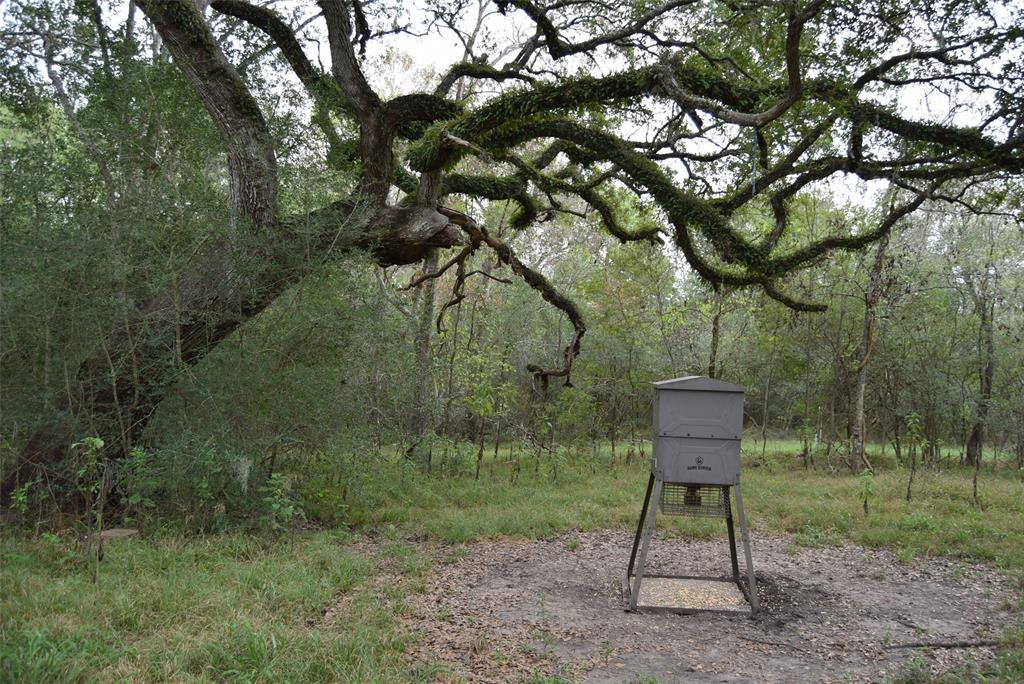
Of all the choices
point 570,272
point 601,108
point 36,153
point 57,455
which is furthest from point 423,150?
point 570,272

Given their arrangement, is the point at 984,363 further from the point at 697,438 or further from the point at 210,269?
the point at 210,269

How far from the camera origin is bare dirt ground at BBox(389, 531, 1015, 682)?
406cm

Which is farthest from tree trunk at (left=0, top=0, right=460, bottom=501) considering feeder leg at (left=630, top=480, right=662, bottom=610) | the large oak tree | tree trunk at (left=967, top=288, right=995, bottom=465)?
tree trunk at (left=967, top=288, right=995, bottom=465)

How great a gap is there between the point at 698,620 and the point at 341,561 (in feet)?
9.46

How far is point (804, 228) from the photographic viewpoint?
43.2 ft

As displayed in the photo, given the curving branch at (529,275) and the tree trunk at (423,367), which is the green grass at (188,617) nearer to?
the curving branch at (529,275)

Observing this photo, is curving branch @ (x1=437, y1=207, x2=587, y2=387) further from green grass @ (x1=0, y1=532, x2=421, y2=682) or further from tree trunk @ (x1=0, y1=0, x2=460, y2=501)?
green grass @ (x1=0, y1=532, x2=421, y2=682)

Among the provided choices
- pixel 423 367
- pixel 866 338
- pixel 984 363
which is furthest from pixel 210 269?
pixel 984 363

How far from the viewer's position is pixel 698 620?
507 cm

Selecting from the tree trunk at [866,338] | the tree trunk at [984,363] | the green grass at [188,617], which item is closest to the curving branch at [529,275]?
the green grass at [188,617]

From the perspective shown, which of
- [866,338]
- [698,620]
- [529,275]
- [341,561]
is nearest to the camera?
[698,620]

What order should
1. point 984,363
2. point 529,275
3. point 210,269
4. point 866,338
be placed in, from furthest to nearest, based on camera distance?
point 984,363, point 866,338, point 529,275, point 210,269

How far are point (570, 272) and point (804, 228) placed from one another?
6.37 metres

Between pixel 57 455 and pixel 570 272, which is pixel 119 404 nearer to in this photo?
pixel 57 455
